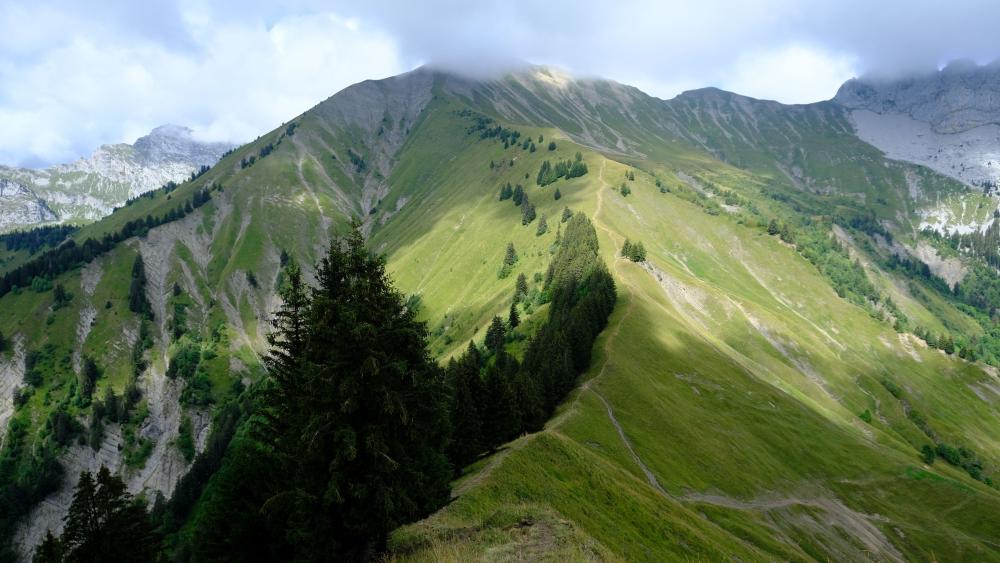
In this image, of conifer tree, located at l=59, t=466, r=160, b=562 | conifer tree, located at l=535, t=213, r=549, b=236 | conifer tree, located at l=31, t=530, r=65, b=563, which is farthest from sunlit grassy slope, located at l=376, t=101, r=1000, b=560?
conifer tree, located at l=31, t=530, r=65, b=563

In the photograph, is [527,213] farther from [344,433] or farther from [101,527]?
[344,433]

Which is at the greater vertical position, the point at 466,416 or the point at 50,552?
the point at 50,552

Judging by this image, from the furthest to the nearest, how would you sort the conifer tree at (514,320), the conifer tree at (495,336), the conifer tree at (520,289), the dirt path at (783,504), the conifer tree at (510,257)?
the conifer tree at (510,257)
the conifer tree at (520,289)
the conifer tree at (514,320)
the conifer tree at (495,336)
the dirt path at (783,504)

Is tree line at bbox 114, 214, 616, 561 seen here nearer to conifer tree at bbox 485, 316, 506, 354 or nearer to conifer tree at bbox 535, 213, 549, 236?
conifer tree at bbox 485, 316, 506, 354

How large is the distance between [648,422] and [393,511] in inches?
2110

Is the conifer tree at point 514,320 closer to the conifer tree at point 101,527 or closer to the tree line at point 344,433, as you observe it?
the conifer tree at point 101,527

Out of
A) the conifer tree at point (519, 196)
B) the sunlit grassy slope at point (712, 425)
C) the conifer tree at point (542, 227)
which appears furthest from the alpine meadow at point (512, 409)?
the conifer tree at point (542, 227)

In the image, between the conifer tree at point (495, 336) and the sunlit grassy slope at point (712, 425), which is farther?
the conifer tree at point (495, 336)

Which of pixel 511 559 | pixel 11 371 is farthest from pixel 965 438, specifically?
pixel 11 371

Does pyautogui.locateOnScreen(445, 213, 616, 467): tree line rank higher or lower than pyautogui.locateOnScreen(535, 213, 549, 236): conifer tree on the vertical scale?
lower

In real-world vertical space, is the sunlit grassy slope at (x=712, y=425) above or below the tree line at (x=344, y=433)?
below

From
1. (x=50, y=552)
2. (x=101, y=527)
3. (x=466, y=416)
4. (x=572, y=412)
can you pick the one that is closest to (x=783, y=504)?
(x=572, y=412)

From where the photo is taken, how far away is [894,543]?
69.3 meters

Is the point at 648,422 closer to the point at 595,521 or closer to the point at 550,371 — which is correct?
the point at 550,371
